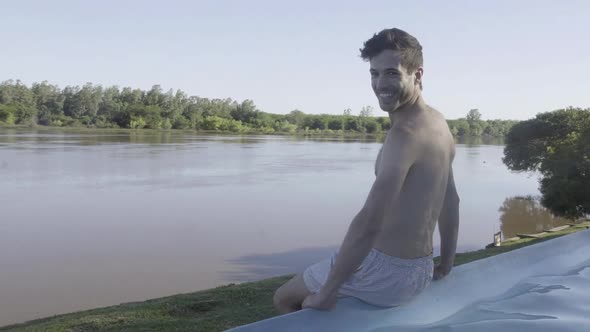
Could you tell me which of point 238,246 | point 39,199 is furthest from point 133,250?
point 39,199

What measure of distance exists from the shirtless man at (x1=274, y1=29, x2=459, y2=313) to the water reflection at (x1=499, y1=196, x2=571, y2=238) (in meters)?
13.2

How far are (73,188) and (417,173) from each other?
16.1 meters

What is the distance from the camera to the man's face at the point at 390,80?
1479 millimetres

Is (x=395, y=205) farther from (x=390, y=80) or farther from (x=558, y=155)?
(x=558, y=155)

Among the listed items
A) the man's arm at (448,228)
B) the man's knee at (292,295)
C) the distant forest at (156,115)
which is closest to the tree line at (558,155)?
the man's arm at (448,228)

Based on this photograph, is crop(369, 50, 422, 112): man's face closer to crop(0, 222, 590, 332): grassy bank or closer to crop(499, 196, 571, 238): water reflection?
crop(0, 222, 590, 332): grassy bank

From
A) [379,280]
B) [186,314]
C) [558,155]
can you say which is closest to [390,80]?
[379,280]

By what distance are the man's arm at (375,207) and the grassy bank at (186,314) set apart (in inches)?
102

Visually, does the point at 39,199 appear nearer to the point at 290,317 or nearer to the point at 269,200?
the point at 269,200

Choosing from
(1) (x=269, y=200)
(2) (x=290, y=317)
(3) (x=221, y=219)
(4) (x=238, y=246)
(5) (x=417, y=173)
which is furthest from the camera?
(1) (x=269, y=200)

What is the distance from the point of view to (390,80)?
149cm

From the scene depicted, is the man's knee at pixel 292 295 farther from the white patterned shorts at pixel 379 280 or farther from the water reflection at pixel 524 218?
the water reflection at pixel 524 218

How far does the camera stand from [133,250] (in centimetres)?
933

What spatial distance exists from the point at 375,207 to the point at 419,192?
18cm
